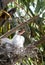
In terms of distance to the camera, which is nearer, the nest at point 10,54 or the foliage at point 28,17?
the nest at point 10,54

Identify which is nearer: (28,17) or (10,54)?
(10,54)

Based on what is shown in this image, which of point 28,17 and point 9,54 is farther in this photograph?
point 28,17

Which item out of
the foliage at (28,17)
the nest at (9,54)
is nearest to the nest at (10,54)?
the nest at (9,54)

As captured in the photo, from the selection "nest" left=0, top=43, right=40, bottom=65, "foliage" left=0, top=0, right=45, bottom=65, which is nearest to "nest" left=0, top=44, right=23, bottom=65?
"nest" left=0, top=43, right=40, bottom=65

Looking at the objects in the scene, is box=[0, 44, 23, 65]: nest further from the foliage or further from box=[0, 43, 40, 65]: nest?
the foliage

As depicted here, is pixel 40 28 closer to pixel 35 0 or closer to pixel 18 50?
pixel 35 0

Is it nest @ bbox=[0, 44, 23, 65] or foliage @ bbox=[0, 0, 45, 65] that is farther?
foliage @ bbox=[0, 0, 45, 65]

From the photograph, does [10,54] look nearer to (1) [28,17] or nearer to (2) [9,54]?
(2) [9,54]

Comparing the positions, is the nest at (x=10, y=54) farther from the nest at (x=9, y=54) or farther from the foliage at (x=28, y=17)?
the foliage at (x=28, y=17)

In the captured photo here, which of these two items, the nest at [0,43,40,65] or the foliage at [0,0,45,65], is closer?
the nest at [0,43,40,65]

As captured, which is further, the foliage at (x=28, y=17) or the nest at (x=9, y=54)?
the foliage at (x=28, y=17)

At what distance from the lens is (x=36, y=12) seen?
2094 millimetres

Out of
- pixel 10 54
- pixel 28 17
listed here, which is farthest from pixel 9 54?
pixel 28 17

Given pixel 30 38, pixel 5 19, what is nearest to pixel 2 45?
pixel 5 19
